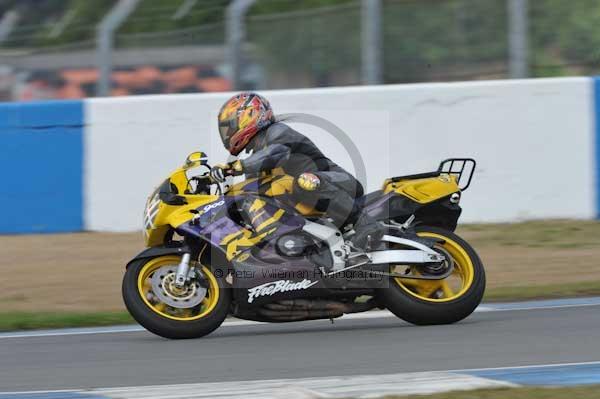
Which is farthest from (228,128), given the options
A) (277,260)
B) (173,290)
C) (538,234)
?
(538,234)

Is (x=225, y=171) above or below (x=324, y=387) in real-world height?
above

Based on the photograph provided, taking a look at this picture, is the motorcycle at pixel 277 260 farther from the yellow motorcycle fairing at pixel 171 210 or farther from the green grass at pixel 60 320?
the green grass at pixel 60 320

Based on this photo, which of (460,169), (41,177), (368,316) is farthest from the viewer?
(41,177)

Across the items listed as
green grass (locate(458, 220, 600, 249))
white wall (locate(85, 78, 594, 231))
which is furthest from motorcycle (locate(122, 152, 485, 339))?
white wall (locate(85, 78, 594, 231))

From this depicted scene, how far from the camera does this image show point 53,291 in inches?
397

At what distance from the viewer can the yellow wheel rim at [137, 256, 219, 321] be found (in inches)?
280

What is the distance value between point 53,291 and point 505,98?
16.7ft

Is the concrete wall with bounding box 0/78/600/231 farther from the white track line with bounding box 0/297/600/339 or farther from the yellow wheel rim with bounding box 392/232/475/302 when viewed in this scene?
the yellow wheel rim with bounding box 392/232/475/302

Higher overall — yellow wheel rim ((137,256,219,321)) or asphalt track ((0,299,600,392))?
yellow wheel rim ((137,256,219,321))

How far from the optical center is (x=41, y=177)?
12227 millimetres

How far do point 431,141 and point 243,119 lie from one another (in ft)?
16.7

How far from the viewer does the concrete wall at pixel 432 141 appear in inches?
471

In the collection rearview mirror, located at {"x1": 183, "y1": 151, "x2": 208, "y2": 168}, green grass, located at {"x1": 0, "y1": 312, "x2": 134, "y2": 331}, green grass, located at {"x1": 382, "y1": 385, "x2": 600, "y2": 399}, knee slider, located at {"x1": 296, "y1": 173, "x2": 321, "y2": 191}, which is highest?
rearview mirror, located at {"x1": 183, "y1": 151, "x2": 208, "y2": 168}

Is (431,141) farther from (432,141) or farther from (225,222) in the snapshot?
(225,222)
